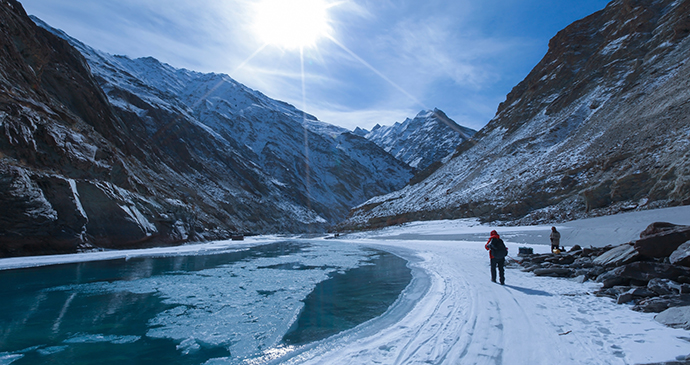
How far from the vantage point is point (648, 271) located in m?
6.53

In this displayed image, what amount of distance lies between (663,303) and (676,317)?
2.46 ft

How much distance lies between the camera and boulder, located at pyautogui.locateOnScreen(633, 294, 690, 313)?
5225 mm

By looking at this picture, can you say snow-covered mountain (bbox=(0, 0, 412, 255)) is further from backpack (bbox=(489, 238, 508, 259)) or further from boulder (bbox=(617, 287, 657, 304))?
boulder (bbox=(617, 287, 657, 304))

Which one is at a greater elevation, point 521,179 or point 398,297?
point 521,179

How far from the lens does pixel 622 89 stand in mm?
38438

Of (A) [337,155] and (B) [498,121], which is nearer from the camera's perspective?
(B) [498,121]

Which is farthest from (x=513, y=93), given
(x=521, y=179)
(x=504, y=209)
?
(x=504, y=209)

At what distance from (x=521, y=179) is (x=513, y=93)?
44.0 meters

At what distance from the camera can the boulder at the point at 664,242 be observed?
23.6 feet

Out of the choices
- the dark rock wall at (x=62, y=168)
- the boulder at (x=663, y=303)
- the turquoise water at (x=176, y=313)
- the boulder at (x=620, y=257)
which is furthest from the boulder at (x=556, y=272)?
the dark rock wall at (x=62, y=168)

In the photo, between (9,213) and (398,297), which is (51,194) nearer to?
(9,213)

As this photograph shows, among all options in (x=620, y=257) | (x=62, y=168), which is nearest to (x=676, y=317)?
(x=620, y=257)

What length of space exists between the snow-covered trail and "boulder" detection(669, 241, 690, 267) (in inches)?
65.1

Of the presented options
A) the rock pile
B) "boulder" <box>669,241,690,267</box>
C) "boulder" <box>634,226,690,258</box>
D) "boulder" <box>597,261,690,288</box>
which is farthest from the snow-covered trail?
"boulder" <box>669,241,690,267</box>
